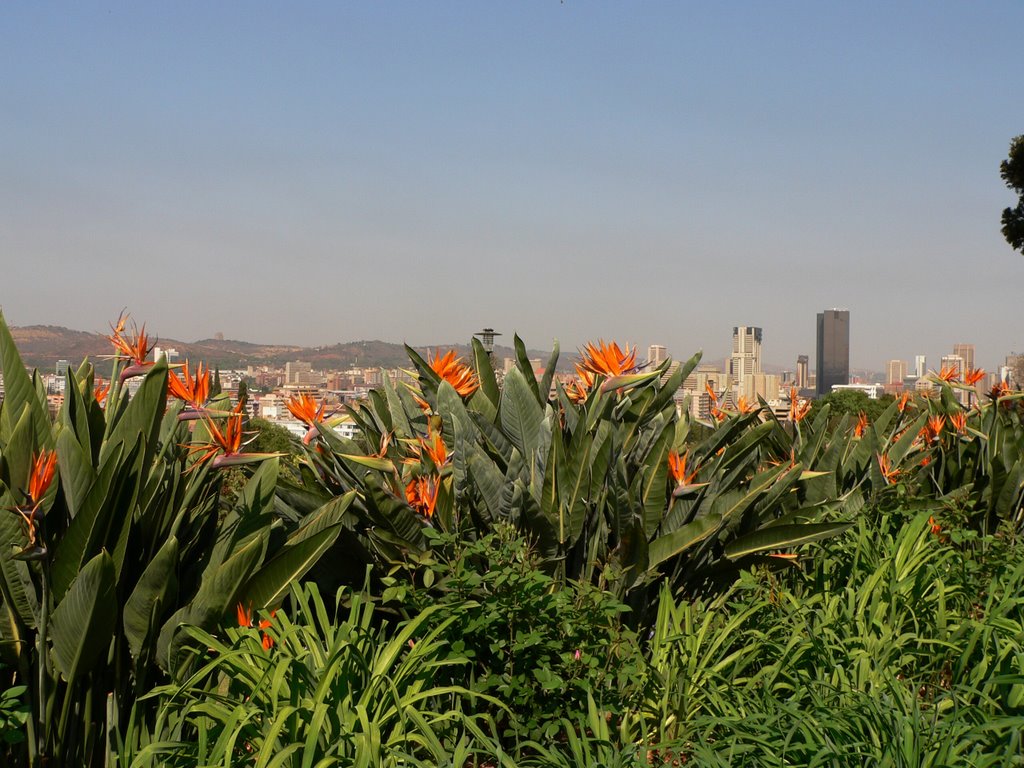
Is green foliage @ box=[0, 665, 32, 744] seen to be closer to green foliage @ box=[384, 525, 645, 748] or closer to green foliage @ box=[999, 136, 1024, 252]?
green foliage @ box=[384, 525, 645, 748]

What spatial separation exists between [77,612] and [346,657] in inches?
22.3

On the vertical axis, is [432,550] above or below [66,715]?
above

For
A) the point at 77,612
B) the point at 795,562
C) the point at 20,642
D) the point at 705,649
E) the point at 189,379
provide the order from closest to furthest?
the point at 77,612 < the point at 20,642 < the point at 189,379 < the point at 705,649 < the point at 795,562

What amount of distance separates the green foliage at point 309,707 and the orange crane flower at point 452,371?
113cm

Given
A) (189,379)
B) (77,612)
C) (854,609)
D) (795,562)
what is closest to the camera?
(77,612)

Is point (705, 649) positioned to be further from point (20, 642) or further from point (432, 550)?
point (20, 642)

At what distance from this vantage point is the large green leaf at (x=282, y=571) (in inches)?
92.1

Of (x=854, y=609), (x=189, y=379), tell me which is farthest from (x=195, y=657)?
(x=854, y=609)

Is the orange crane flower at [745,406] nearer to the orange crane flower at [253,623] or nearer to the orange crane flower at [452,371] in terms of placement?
the orange crane flower at [452,371]

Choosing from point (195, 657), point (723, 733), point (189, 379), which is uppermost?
point (189, 379)

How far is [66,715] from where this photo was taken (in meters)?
2.16

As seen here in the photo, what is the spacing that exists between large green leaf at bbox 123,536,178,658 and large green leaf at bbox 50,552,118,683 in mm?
73

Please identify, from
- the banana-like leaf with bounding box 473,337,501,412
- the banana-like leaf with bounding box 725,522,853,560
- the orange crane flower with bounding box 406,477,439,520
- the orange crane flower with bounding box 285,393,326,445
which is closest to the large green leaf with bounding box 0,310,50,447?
Result: the orange crane flower with bounding box 285,393,326,445

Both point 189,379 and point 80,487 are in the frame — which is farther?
point 189,379
